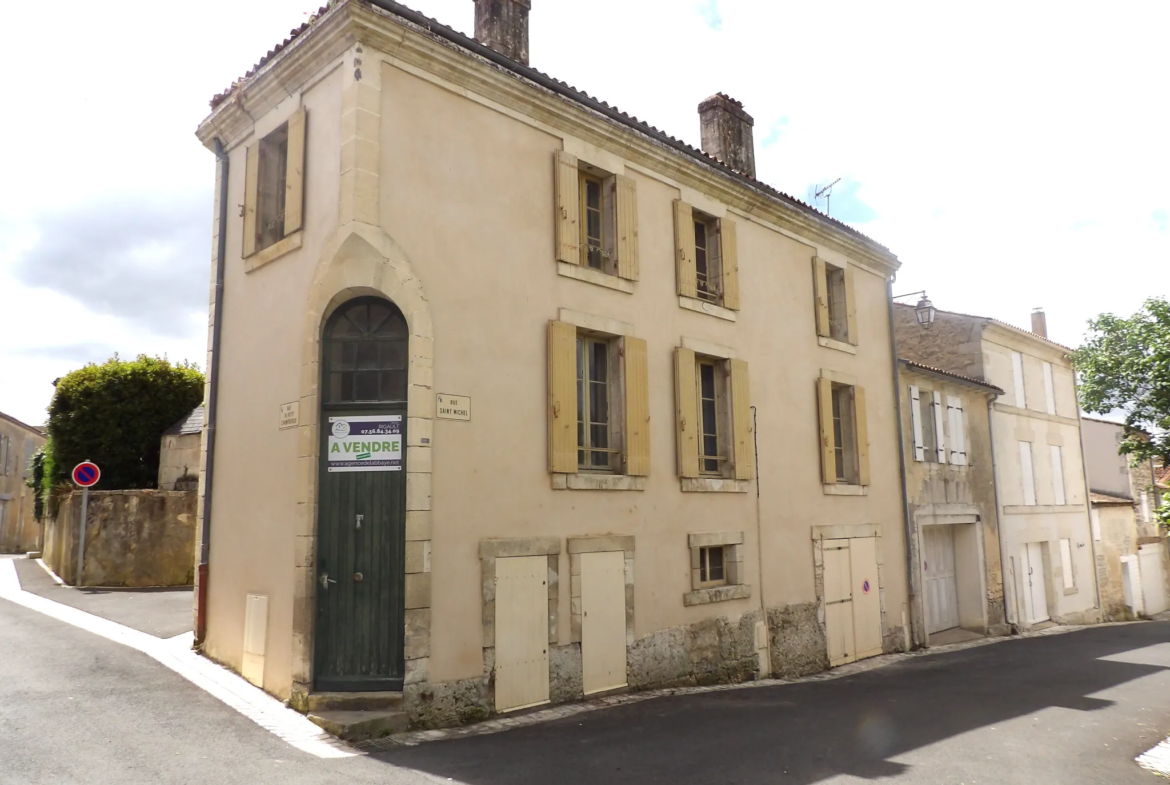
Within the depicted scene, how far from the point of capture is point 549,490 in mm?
8367

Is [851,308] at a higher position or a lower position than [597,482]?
higher

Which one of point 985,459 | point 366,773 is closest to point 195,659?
point 366,773

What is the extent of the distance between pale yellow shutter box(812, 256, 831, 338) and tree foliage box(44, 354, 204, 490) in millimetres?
13785

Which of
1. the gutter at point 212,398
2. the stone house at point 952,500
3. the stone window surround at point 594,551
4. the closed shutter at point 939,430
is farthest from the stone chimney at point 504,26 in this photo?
the closed shutter at point 939,430

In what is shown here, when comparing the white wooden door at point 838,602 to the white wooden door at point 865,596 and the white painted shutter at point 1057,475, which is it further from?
the white painted shutter at point 1057,475

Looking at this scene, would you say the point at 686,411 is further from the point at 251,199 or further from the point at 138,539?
Result: the point at 138,539

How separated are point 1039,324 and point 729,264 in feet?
54.5

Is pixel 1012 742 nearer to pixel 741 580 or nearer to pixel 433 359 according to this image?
pixel 741 580

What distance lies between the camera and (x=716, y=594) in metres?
10.1

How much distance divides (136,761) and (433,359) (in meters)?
3.77

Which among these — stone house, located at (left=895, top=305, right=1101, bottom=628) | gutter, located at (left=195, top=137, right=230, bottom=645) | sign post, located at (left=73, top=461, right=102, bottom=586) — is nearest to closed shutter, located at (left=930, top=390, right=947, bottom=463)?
stone house, located at (left=895, top=305, right=1101, bottom=628)

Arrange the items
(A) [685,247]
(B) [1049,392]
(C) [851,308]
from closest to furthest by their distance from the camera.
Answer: (A) [685,247]
(C) [851,308]
(B) [1049,392]

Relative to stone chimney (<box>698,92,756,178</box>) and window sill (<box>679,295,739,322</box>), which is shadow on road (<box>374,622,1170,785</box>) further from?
stone chimney (<box>698,92,756,178</box>)

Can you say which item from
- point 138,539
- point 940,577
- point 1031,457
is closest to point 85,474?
point 138,539
